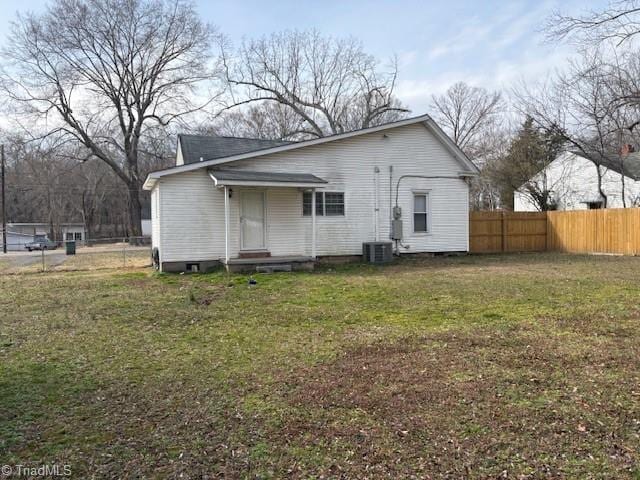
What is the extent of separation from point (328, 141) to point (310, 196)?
70.9 inches

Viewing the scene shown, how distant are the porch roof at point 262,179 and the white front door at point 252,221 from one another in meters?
0.68

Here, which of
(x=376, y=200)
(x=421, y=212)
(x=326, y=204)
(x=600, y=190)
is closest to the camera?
(x=326, y=204)

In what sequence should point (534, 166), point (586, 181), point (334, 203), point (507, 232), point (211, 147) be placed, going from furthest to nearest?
point (534, 166)
point (586, 181)
point (507, 232)
point (211, 147)
point (334, 203)

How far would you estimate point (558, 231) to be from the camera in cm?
1900

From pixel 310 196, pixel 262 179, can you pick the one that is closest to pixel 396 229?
pixel 310 196

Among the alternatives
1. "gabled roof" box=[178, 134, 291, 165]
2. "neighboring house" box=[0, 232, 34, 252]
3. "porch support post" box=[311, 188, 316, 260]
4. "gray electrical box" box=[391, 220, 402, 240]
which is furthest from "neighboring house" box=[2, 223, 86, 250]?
"gray electrical box" box=[391, 220, 402, 240]

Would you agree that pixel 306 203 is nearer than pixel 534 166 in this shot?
Yes

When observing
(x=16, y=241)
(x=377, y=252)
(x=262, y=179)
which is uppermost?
(x=262, y=179)

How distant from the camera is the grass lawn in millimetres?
2756

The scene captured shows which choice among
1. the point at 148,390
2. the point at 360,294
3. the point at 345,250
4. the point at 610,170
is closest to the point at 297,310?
the point at 360,294

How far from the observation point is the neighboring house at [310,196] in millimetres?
12438

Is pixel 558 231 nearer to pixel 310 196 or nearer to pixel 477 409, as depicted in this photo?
pixel 310 196

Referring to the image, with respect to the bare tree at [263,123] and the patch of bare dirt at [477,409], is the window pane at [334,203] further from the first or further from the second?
the bare tree at [263,123]

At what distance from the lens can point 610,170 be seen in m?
24.8
